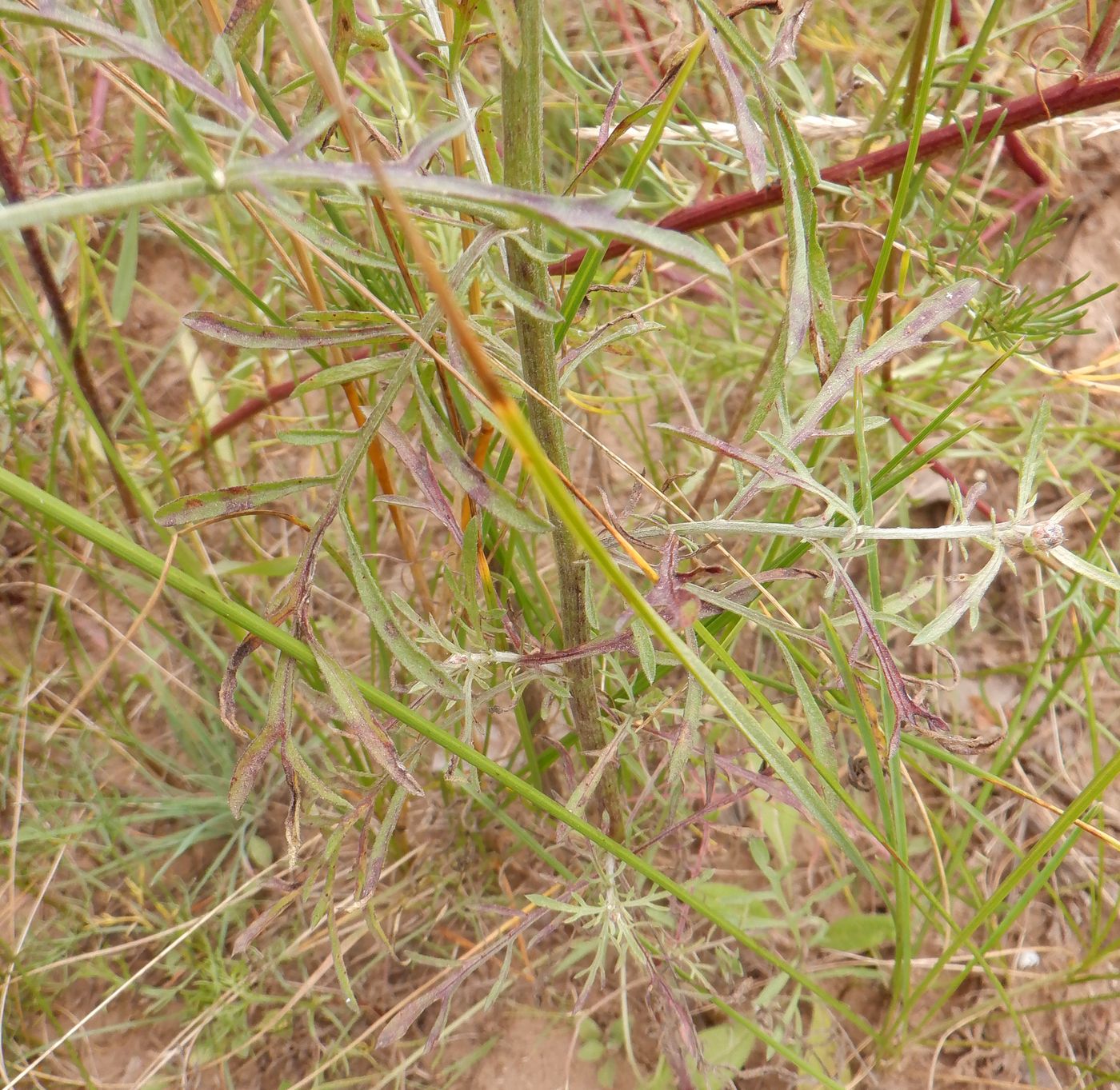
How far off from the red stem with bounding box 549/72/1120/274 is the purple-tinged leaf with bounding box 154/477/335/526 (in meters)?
0.43

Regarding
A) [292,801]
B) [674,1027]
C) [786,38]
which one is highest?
[786,38]

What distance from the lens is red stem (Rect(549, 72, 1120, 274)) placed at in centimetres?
98

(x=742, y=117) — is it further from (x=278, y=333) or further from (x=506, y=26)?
(x=278, y=333)

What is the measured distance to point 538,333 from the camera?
0.67 meters

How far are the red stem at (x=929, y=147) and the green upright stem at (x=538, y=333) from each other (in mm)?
330

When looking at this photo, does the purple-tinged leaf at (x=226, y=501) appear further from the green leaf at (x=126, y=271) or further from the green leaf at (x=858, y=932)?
the green leaf at (x=858, y=932)

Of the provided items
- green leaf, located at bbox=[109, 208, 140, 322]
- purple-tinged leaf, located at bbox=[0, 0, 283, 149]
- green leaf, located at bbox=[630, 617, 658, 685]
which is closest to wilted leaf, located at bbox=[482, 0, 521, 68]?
purple-tinged leaf, located at bbox=[0, 0, 283, 149]

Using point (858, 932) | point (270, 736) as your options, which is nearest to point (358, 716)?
point (270, 736)

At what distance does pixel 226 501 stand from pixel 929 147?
33.8 inches

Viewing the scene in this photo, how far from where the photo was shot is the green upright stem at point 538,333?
0.57m

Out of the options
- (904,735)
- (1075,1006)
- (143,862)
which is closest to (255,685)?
(143,862)

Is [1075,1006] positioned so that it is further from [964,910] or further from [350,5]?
[350,5]

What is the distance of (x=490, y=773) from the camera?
2.59 ft

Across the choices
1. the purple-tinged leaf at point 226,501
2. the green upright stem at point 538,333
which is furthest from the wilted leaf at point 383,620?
the green upright stem at point 538,333
